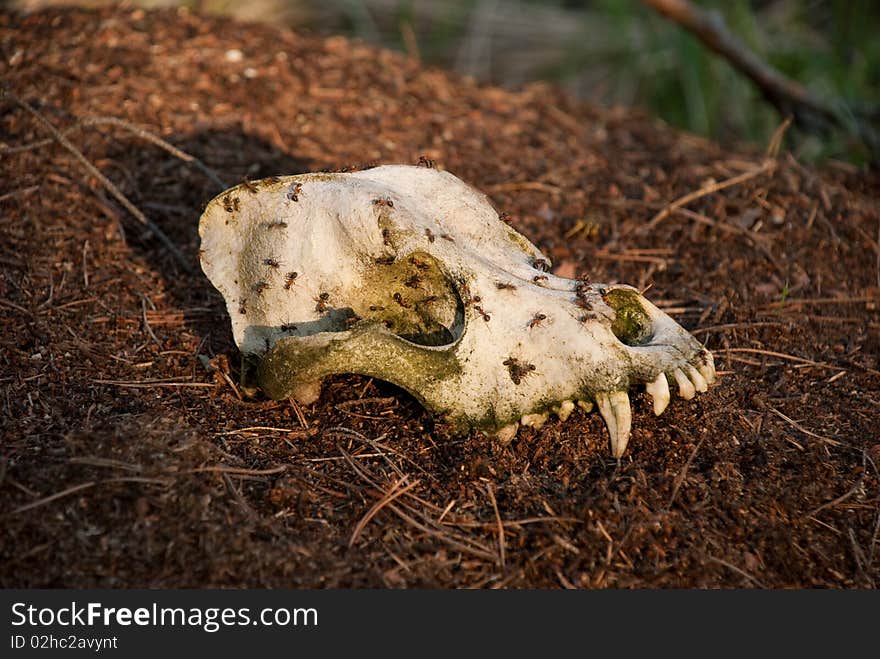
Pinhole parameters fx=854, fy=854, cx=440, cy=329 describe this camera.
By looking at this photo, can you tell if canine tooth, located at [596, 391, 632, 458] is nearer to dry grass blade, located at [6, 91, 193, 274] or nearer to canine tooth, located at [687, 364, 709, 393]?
canine tooth, located at [687, 364, 709, 393]

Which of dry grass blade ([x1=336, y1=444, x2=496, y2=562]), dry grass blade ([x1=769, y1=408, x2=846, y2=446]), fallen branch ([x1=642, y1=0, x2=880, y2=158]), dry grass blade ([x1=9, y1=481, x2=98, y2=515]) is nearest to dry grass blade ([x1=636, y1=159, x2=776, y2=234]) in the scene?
fallen branch ([x1=642, y1=0, x2=880, y2=158])

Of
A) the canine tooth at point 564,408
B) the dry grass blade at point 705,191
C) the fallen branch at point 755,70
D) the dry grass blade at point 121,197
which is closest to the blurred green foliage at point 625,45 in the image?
the fallen branch at point 755,70

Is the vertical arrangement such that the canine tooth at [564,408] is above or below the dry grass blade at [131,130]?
below

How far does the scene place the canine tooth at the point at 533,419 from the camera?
10.0 ft

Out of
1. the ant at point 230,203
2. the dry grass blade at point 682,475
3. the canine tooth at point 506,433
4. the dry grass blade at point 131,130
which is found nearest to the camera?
the dry grass blade at point 682,475

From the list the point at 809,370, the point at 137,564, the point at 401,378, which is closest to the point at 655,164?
the point at 809,370

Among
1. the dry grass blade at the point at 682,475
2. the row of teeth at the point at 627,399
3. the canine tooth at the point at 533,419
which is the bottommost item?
the dry grass blade at the point at 682,475

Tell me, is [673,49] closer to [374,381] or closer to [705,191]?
[705,191]

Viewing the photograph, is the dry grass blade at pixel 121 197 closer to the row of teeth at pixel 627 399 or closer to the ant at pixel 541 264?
the ant at pixel 541 264

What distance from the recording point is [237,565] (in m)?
2.62

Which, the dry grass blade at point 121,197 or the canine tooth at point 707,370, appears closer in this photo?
the canine tooth at point 707,370

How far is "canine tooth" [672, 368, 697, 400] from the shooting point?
9.57ft

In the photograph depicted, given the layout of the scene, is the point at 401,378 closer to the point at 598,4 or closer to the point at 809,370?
the point at 809,370

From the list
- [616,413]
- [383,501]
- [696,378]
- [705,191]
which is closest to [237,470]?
[383,501]
